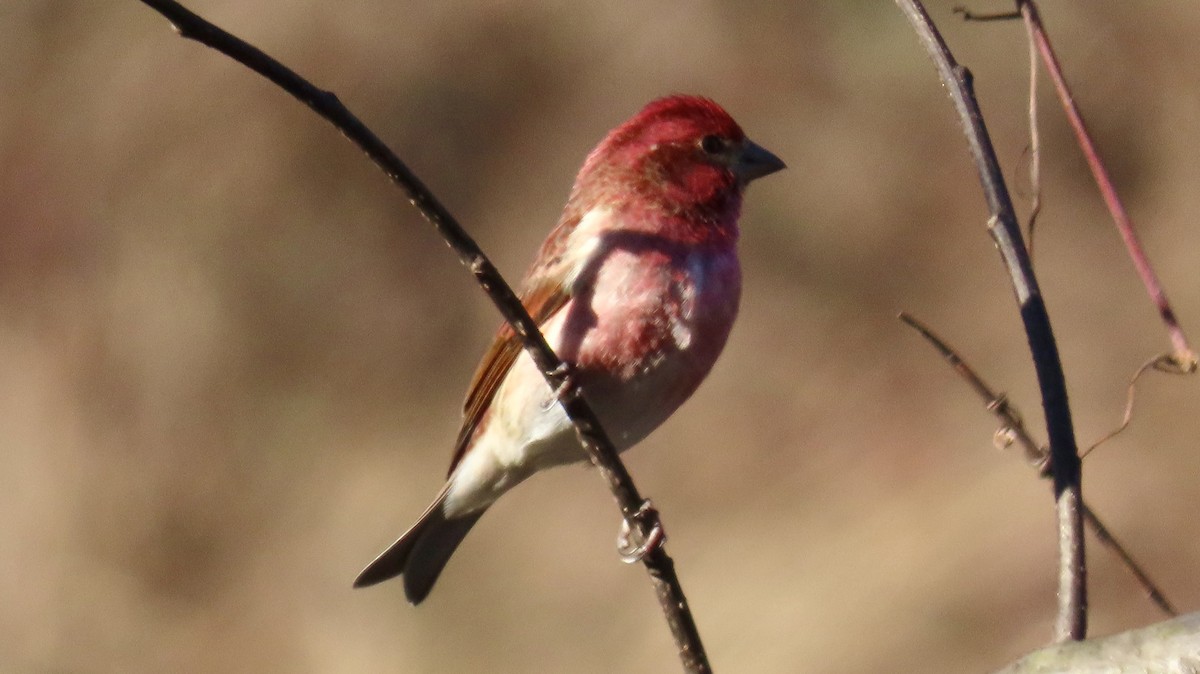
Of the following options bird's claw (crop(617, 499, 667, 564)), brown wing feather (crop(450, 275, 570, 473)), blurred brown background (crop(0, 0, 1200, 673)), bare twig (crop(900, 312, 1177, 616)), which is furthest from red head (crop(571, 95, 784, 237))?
blurred brown background (crop(0, 0, 1200, 673))

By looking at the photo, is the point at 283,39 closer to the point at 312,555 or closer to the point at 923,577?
the point at 312,555

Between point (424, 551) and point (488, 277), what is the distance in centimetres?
275

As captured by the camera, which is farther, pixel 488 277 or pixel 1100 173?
pixel 1100 173

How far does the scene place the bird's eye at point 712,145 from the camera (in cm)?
484

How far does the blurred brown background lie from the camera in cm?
898

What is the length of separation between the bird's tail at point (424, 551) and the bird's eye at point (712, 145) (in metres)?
1.57

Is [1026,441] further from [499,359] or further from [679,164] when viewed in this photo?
[499,359]

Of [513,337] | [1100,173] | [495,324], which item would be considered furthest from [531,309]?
[495,324]

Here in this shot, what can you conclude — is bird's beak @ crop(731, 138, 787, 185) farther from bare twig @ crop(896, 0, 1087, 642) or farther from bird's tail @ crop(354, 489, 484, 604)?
bare twig @ crop(896, 0, 1087, 642)

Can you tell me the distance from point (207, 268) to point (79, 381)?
1.50 m

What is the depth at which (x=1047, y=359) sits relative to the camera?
2883 mm

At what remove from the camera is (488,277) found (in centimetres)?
281

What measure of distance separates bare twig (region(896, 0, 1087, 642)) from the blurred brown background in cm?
557

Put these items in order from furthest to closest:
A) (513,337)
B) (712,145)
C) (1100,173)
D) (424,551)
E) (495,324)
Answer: (495,324) < (424,551) < (712,145) < (513,337) < (1100,173)
